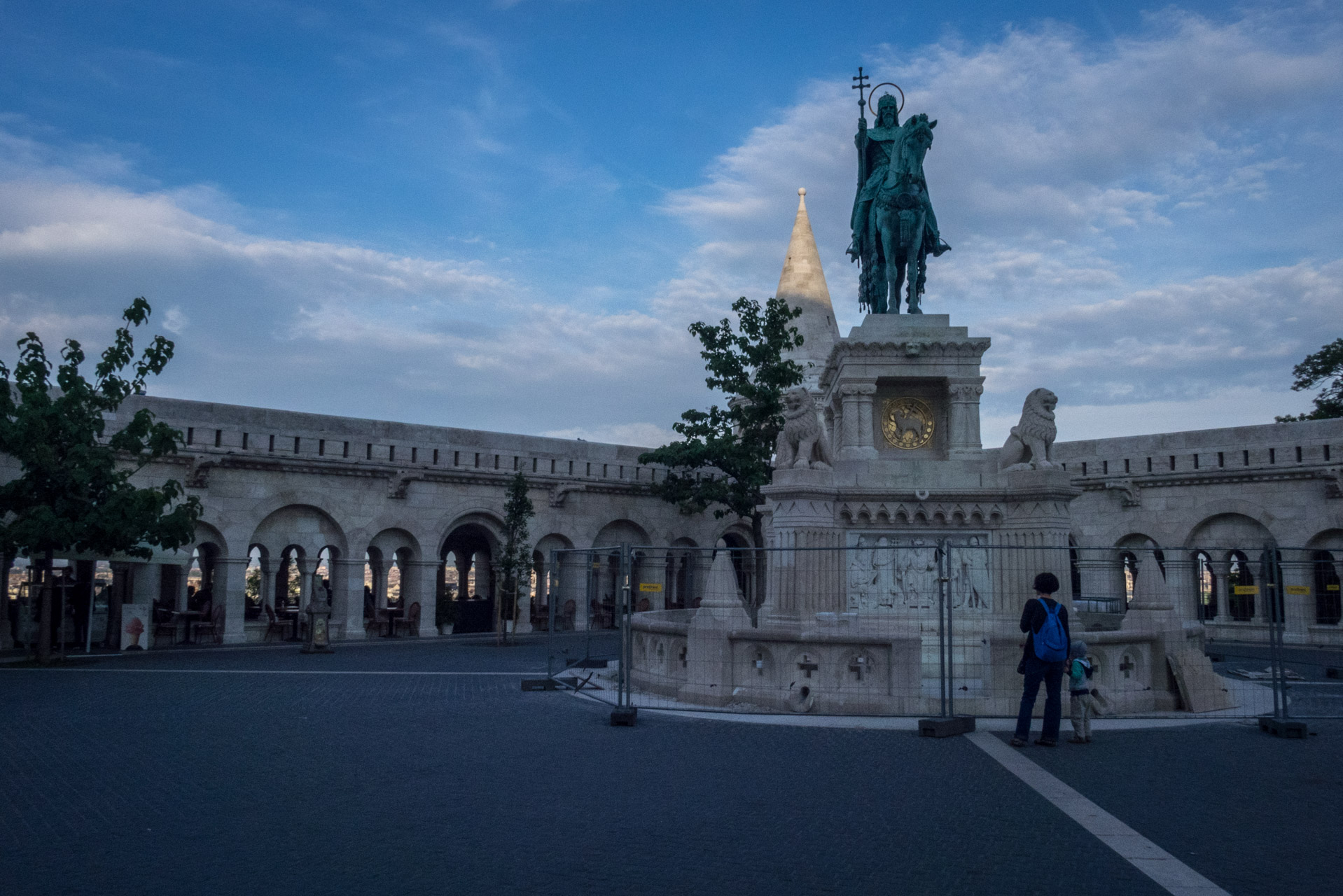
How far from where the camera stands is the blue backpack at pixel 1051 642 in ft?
25.2

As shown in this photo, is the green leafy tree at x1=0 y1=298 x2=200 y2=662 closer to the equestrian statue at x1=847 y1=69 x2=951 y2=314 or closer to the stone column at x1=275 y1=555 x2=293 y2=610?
the stone column at x1=275 y1=555 x2=293 y2=610

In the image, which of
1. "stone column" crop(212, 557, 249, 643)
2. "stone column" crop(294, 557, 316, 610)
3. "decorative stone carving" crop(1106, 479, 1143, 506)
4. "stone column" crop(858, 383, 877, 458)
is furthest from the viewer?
"decorative stone carving" crop(1106, 479, 1143, 506)

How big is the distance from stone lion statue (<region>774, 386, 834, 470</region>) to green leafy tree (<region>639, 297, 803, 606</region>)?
10747 millimetres

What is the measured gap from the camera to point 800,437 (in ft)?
38.4

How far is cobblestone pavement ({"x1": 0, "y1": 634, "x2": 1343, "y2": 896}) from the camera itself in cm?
Answer: 451

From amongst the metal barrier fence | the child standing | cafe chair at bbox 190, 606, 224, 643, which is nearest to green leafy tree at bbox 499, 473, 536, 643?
cafe chair at bbox 190, 606, 224, 643

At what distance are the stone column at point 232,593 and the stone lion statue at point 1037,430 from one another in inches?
632

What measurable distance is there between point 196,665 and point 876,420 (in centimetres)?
1107

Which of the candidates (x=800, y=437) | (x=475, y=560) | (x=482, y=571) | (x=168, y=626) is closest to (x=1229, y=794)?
(x=800, y=437)

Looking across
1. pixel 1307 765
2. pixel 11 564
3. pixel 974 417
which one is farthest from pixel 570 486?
pixel 1307 765

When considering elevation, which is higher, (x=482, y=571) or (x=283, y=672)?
(x=482, y=571)

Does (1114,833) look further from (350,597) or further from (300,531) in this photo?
(300,531)

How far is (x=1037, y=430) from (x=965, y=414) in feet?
4.21

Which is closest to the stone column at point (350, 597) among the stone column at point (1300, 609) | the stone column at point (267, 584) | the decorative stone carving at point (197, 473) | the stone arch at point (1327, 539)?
the stone column at point (267, 584)
